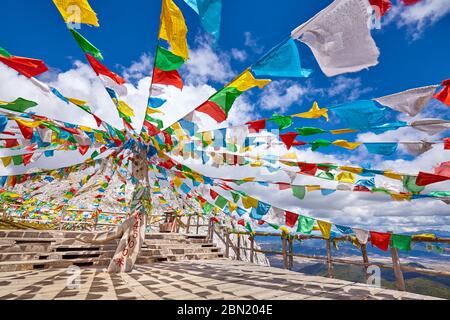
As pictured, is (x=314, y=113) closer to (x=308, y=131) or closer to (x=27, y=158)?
(x=308, y=131)

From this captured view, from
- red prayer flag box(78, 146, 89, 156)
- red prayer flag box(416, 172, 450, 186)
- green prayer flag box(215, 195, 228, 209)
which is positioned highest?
red prayer flag box(78, 146, 89, 156)

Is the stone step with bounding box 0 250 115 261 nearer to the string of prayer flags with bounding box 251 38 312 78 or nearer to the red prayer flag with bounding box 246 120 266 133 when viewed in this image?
the red prayer flag with bounding box 246 120 266 133

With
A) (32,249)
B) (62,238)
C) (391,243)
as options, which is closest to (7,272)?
(32,249)

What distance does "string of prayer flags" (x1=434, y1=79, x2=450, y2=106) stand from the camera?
3.43 m

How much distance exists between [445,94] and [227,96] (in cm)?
333

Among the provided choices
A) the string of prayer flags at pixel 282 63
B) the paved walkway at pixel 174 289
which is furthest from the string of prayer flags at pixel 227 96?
the paved walkway at pixel 174 289

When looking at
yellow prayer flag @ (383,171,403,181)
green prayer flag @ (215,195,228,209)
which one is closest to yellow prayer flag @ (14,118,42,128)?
green prayer flag @ (215,195,228,209)

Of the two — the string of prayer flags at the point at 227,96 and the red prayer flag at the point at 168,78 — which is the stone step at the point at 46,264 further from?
the string of prayer flags at the point at 227,96

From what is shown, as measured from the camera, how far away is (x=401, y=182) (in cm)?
545

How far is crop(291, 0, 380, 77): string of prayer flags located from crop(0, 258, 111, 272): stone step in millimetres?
8274

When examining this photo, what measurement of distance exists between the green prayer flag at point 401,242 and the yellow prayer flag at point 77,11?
6.45 metres

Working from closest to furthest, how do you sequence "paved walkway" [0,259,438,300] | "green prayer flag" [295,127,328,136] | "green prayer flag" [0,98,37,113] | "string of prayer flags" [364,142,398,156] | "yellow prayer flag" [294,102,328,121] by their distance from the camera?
"paved walkway" [0,259,438,300] < "yellow prayer flag" [294,102,328,121] < "green prayer flag" [0,98,37,113] < "green prayer flag" [295,127,328,136] < "string of prayer flags" [364,142,398,156]

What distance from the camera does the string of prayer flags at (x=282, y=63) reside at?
320cm
